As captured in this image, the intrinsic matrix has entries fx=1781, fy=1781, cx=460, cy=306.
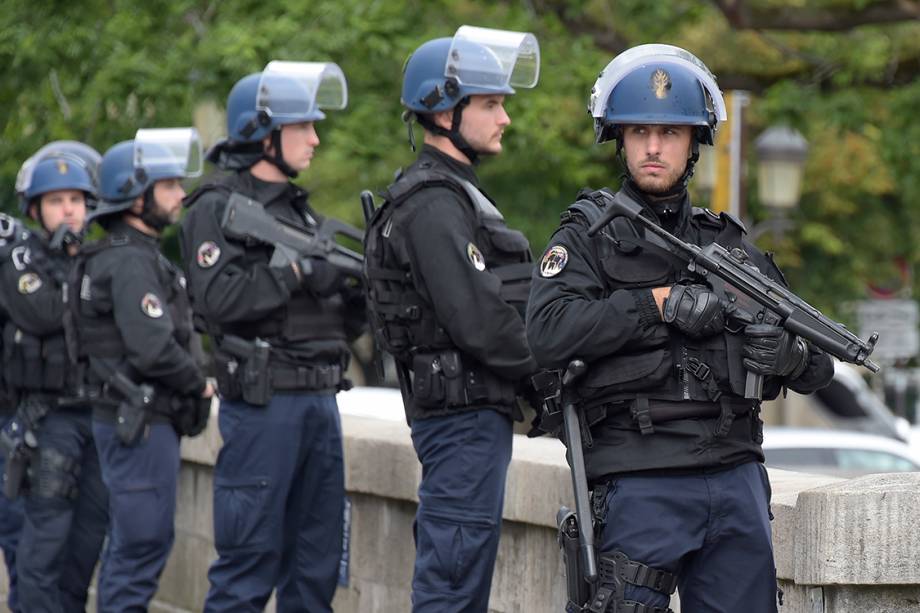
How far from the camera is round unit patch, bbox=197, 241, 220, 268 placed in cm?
686

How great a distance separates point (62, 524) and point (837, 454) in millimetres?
5742

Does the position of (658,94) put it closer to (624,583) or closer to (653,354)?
(653,354)

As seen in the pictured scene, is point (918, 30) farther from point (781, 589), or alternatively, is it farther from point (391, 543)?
point (781, 589)

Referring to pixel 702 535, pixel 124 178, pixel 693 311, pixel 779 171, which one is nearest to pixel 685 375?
pixel 693 311

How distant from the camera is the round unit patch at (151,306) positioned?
24.1 ft

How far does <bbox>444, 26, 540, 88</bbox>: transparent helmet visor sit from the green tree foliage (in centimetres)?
558

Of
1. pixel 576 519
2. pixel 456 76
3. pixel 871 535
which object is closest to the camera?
pixel 576 519

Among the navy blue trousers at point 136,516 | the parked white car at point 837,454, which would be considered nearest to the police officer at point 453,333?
the navy blue trousers at point 136,516

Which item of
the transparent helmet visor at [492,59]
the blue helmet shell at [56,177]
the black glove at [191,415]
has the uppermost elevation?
the transparent helmet visor at [492,59]

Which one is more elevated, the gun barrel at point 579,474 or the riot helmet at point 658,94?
the riot helmet at point 658,94

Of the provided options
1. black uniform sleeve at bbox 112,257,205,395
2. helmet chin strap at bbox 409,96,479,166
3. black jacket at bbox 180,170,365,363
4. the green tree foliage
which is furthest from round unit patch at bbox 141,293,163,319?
the green tree foliage

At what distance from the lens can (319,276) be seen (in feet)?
22.6

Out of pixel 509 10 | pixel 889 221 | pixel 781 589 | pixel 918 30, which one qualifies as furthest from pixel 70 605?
pixel 889 221

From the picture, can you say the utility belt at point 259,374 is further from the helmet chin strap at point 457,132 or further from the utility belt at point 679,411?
the utility belt at point 679,411
